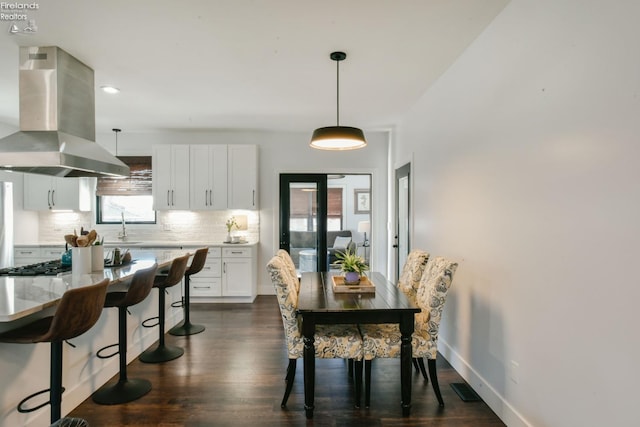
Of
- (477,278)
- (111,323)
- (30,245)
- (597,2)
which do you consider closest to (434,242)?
(477,278)

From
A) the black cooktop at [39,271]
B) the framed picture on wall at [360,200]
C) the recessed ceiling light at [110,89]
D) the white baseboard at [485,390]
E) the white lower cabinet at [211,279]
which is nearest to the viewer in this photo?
the white baseboard at [485,390]

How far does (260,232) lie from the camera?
575 cm

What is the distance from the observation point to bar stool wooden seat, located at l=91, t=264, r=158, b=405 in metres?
2.48

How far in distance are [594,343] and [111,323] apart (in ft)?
10.7

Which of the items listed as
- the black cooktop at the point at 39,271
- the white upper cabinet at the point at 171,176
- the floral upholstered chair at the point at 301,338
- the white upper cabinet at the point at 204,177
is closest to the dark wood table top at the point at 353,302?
the floral upholstered chair at the point at 301,338

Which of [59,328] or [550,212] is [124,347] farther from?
[550,212]

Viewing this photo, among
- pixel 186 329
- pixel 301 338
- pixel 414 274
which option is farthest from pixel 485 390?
pixel 186 329

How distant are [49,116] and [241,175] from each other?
2.79 metres

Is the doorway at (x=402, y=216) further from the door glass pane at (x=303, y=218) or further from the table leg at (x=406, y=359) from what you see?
the table leg at (x=406, y=359)

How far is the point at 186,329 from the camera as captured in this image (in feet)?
12.8

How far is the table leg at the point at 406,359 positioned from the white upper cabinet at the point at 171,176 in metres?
4.23

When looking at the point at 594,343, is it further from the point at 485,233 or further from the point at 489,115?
the point at 489,115

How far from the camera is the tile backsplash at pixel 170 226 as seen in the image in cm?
568

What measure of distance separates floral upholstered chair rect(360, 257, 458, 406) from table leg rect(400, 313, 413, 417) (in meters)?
0.07
